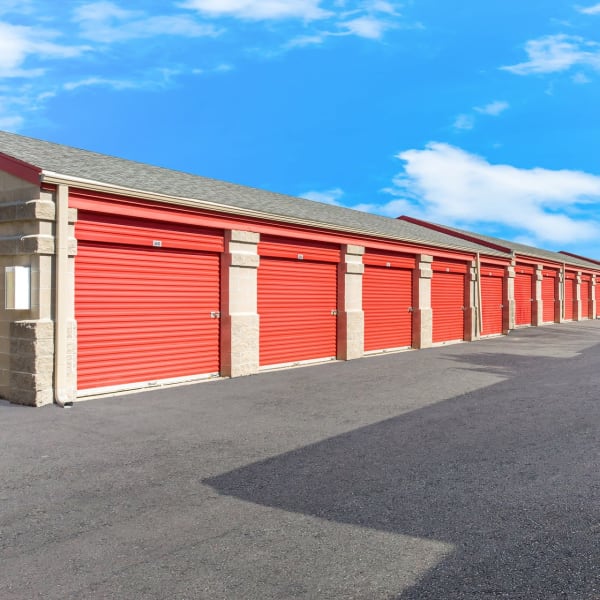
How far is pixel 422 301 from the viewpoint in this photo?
20.6 m

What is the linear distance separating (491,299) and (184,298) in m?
18.4

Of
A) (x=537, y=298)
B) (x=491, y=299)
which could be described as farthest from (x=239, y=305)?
(x=537, y=298)

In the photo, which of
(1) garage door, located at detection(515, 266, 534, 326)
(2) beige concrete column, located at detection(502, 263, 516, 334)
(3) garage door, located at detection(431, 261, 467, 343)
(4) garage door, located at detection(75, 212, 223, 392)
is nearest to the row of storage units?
(4) garage door, located at detection(75, 212, 223, 392)

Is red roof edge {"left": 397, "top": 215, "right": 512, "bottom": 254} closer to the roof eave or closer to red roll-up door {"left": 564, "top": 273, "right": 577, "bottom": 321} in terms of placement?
red roll-up door {"left": 564, "top": 273, "right": 577, "bottom": 321}

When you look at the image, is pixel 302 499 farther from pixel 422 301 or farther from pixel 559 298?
pixel 559 298

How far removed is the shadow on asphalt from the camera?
3.68 m

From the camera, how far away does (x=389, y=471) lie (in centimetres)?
591

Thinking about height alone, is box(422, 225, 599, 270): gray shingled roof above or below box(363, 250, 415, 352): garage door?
above

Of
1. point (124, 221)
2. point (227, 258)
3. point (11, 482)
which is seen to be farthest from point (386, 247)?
point (11, 482)

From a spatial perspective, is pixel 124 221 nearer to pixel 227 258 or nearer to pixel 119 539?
pixel 227 258

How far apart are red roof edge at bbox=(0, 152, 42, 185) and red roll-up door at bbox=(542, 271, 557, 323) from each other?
1259 inches

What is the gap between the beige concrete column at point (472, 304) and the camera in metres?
23.9

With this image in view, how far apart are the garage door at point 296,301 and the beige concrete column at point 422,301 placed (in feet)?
15.7

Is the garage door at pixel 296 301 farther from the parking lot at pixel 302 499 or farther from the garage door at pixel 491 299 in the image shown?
the garage door at pixel 491 299
